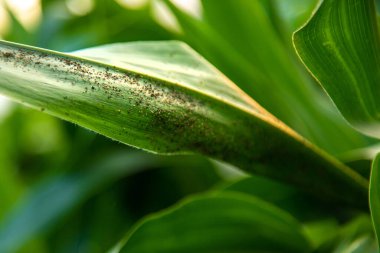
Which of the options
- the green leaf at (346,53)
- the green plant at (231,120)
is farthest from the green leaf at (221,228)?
the green leaf at (346,53)

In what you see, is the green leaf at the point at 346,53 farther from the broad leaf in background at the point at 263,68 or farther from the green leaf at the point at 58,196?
the green leaf at the point at 58,196

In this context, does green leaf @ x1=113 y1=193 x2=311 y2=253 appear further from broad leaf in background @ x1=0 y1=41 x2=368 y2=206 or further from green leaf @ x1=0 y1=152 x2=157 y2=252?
green leaf @ x1=0 y1=152 x2=157 y2=252

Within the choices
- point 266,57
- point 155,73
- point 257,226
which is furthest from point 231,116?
point 266,57

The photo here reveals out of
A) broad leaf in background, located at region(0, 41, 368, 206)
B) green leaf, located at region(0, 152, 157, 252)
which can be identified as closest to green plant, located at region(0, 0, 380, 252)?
broad leaf in background, located at region(0, 41, 368, 206)

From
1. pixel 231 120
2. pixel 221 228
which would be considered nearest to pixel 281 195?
pixel 221 228

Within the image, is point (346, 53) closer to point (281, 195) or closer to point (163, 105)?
point (163, 105)

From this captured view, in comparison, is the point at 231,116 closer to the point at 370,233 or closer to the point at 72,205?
the point at 370,233
